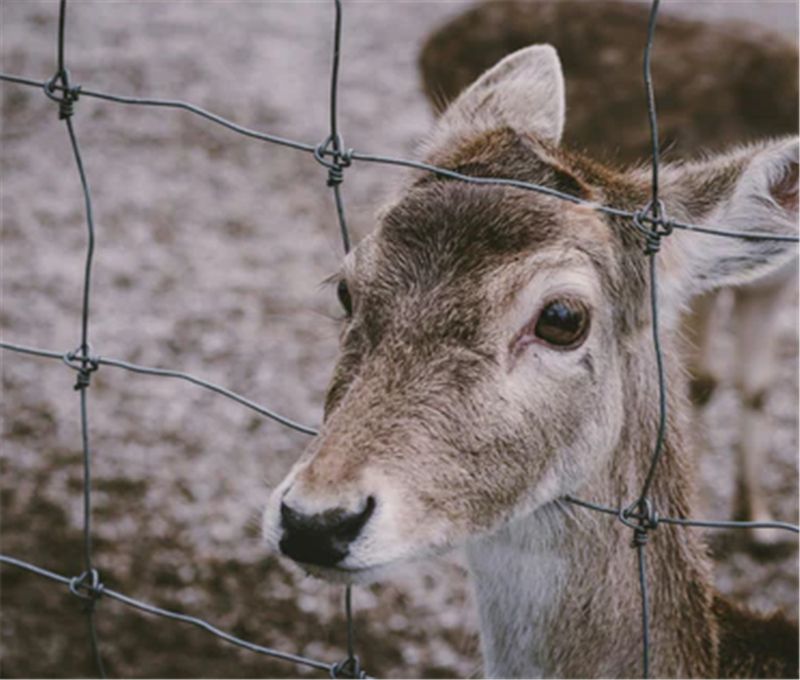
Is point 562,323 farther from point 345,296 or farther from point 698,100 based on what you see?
point 698,100

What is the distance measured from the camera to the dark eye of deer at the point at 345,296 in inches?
107

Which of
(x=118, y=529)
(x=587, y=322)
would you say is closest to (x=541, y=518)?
(x=587, y=322)

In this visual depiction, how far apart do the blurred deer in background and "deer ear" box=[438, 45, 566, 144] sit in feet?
7.39

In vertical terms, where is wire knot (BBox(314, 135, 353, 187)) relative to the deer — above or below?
above

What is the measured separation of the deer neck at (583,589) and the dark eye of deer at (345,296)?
0.55 meters

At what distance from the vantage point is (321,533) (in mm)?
2158

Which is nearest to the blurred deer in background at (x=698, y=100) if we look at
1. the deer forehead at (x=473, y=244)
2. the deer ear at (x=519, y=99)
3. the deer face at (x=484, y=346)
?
the deer ear at (x=519, y=99)

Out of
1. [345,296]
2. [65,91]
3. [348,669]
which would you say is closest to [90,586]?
[348,669]

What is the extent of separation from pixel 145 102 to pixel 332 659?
2.80m

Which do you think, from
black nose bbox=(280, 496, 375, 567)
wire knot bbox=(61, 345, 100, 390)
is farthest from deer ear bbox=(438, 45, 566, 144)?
black nose bbox=(280, 496, 375, 567)

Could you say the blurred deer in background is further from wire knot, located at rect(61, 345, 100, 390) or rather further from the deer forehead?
wire knot, located at rect(61, 345, 100, 390)

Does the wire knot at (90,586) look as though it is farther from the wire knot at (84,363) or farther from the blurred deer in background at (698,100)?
the blurred deer in background at (698,100)

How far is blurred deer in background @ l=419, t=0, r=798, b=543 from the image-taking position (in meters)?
5.66

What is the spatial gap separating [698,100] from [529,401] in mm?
3601
